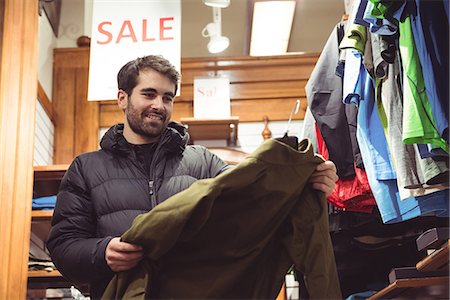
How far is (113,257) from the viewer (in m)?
1.87

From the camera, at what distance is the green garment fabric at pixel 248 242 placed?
1.82 metres

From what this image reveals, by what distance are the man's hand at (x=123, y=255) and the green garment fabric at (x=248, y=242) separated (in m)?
0.02

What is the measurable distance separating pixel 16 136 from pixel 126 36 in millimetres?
950

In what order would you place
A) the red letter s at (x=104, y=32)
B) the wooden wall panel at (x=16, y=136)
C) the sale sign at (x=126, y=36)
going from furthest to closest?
the red letter s at (x=104, y=32) → the sale sign at (x=126, y=36) → the wooden wall panel at (x=16, y=136)

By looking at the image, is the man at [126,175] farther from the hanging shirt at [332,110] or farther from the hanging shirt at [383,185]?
the hanging shirt at [332,110]

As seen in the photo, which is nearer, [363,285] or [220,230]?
[220,230]

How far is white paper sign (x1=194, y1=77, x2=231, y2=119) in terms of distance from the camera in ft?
16.2

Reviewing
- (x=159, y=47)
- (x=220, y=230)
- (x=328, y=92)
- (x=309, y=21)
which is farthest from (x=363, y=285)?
(x=309, y=21)

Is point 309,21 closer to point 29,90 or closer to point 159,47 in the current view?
point 159,47

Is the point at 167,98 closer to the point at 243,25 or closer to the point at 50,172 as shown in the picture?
the point at 50,172

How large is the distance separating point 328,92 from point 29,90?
1.49m

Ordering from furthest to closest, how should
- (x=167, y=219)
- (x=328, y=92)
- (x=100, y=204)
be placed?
(x=328, y=92), (x=100, y=204), (x=167, y=219)

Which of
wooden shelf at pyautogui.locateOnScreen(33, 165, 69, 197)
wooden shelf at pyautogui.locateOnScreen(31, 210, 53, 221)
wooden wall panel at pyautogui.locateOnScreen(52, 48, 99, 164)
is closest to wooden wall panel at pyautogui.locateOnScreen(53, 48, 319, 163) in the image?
wooden wall panel at pyautogui.locateOnScreen(52, 48, 99, 164)

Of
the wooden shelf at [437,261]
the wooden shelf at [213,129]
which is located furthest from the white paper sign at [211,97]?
the wooden shelf at [437,261]
